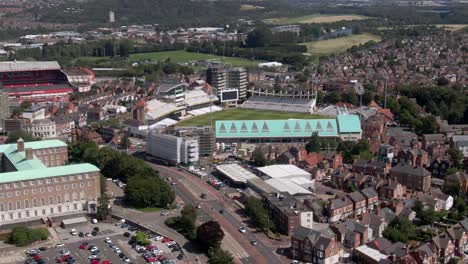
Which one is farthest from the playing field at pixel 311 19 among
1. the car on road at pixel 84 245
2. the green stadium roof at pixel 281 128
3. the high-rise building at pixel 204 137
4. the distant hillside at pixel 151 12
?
the car on road at pixel 84 245

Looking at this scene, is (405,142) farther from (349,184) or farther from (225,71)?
(225,71)

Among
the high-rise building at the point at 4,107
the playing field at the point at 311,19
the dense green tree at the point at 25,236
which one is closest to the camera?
the dense green tree at the point at 25,236

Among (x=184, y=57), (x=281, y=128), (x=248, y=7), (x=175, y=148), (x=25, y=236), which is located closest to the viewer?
(x=25, y=236)

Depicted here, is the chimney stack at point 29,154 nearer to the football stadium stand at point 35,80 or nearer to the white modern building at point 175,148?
the white modern building at point 175,148

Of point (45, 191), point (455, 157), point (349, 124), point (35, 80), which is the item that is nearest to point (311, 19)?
point (35, 80)

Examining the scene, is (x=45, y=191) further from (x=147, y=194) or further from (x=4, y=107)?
(x=4, y=107)

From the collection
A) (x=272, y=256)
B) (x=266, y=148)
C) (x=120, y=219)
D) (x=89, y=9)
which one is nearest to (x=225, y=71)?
(x=266, y=148)

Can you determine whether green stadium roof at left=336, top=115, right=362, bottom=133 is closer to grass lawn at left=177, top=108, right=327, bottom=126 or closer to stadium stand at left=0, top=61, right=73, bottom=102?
grass lawn at left=177, top=108, right=327, bottom=126
